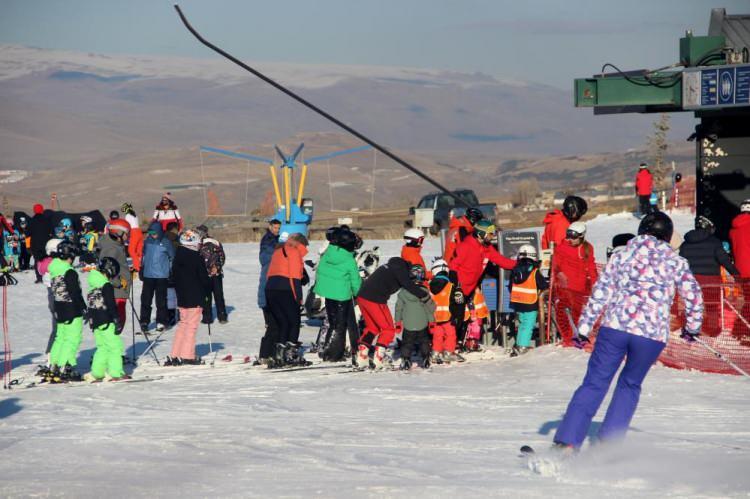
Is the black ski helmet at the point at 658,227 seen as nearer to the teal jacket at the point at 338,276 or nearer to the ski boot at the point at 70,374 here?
the teal jacket at the point at 338,276

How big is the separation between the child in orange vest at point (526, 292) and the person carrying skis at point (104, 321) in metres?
4.35

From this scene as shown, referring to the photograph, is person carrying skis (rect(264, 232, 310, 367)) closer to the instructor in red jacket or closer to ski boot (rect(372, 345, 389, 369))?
ski boot (rect(372, 345, 389, 369))

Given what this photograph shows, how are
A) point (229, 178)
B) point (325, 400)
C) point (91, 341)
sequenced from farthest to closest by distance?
1. point (229, 178)
2. point (91, 341)
3. point (325, 400)

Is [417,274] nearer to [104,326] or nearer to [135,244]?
[104,326]

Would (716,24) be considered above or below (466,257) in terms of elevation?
above

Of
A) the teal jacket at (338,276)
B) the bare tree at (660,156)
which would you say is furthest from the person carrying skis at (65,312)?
the bare tree at (660,156)

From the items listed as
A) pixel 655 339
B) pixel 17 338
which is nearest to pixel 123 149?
pixel 17 338

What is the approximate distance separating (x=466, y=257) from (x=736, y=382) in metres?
3.81

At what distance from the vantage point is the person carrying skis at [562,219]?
13.9 meters

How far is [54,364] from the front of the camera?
12.8 m

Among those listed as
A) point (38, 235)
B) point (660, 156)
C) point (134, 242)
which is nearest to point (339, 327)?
point (134, 242)

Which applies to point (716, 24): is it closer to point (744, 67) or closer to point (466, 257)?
point (744, 67)

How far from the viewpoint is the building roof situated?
721 inches

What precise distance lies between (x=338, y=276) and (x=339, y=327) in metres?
0.66
